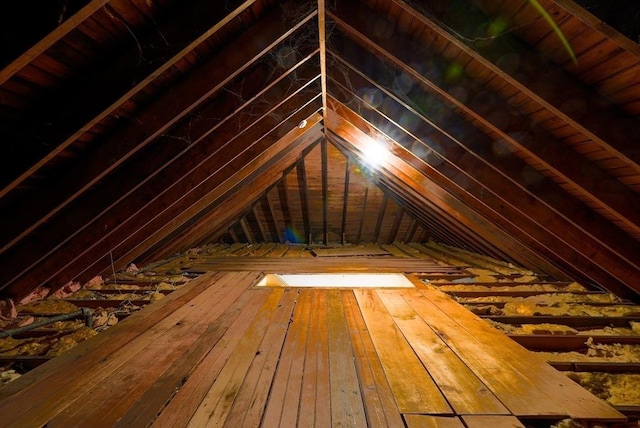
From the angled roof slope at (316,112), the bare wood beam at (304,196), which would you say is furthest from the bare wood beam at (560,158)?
the bare wood beam at (304,196)

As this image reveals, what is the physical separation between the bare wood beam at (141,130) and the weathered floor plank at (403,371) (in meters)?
2.19

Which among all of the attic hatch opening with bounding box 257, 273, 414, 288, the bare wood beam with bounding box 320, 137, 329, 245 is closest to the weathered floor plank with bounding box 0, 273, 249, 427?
the attic hatch opening with bounding box 257, 273, 414, 288

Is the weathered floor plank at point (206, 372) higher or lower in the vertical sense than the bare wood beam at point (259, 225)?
lower

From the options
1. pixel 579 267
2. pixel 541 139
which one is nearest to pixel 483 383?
pixel 541 139

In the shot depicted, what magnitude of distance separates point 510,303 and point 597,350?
0.86m

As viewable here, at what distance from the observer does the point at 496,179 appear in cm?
298

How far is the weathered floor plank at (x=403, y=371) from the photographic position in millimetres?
1603

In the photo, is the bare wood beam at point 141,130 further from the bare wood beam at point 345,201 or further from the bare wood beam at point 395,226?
the bare wood beam at point 395,226

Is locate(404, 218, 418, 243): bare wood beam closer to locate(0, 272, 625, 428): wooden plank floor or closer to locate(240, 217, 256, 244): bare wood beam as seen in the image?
locate(240, 217, 256, 244): bare wood beam

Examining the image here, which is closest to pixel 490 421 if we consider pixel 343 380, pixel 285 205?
pixel 343 380

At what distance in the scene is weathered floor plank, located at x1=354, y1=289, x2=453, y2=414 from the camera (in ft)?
5.26

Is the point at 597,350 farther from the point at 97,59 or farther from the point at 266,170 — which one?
the point at 266,170

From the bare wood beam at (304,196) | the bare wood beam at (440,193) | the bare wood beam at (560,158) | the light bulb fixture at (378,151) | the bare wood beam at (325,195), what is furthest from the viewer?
the bare wood beam at (304,196)

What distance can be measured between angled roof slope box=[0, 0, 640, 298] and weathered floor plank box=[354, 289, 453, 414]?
1.60 metres
